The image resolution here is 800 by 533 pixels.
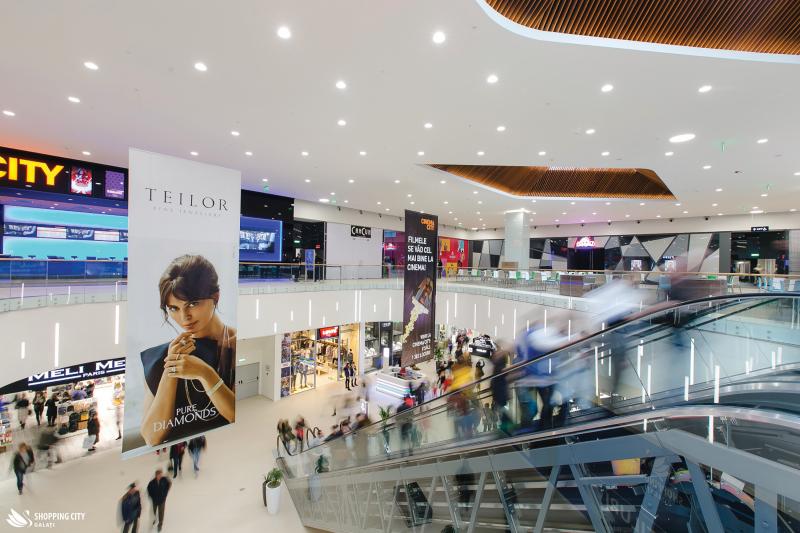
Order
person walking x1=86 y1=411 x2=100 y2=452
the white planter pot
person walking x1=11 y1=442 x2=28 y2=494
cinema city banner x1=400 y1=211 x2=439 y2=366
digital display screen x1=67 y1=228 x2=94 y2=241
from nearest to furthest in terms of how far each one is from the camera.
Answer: the white planter pot < person walking x1=11 y1=442 x2=28 y2=494 < cinema city banner x1=400 y1=211 x2=439 y2=366 < person walking x1=86 y1=411 x2=100 y2=452 < digital display screen x1=67 y1=228 x2=94 y2=241

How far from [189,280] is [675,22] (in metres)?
7.32

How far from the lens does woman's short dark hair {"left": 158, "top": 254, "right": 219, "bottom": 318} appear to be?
167 inches

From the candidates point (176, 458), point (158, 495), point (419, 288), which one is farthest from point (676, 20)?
point (176, 458)

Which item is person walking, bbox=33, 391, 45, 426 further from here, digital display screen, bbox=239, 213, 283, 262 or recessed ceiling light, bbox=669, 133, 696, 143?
recessed ceiling light, bbox=669, 133, 696, 143

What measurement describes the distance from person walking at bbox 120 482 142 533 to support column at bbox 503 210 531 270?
55.0 ft

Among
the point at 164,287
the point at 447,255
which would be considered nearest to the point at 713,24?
the point at 164,287

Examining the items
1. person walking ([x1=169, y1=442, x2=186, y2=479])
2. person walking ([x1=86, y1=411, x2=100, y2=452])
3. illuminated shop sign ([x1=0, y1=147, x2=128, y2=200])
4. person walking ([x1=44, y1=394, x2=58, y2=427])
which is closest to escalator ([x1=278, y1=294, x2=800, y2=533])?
person walking ([x1=169, y1=442, x2=186, y2=479])

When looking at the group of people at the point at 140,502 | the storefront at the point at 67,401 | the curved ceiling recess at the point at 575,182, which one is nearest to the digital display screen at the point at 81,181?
the storefront at the point at 67,401

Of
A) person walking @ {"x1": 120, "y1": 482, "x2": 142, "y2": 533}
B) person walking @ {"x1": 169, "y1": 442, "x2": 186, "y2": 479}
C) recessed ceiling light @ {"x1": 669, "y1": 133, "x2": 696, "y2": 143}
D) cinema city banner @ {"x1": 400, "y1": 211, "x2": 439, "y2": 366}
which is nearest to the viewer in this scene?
person walking @ {"x1": 120, "y1": 482, "x2": 142, "y2": 533}

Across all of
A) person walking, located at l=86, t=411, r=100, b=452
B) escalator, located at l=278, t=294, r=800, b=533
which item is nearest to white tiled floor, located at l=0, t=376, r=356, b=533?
person walking, located at l=86, t=411, r=100, b=452

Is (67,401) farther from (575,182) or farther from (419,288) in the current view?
(575,182)

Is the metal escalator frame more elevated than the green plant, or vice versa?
the metal escalator frame

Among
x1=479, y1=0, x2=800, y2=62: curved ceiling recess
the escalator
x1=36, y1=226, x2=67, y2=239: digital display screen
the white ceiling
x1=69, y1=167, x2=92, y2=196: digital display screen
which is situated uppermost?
x1=479, y1=0, x2=800, y2=62: curved ceiling recess

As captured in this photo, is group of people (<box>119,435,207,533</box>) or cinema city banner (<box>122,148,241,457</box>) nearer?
cinema city banner (<box>122,148,241,457</box>)
